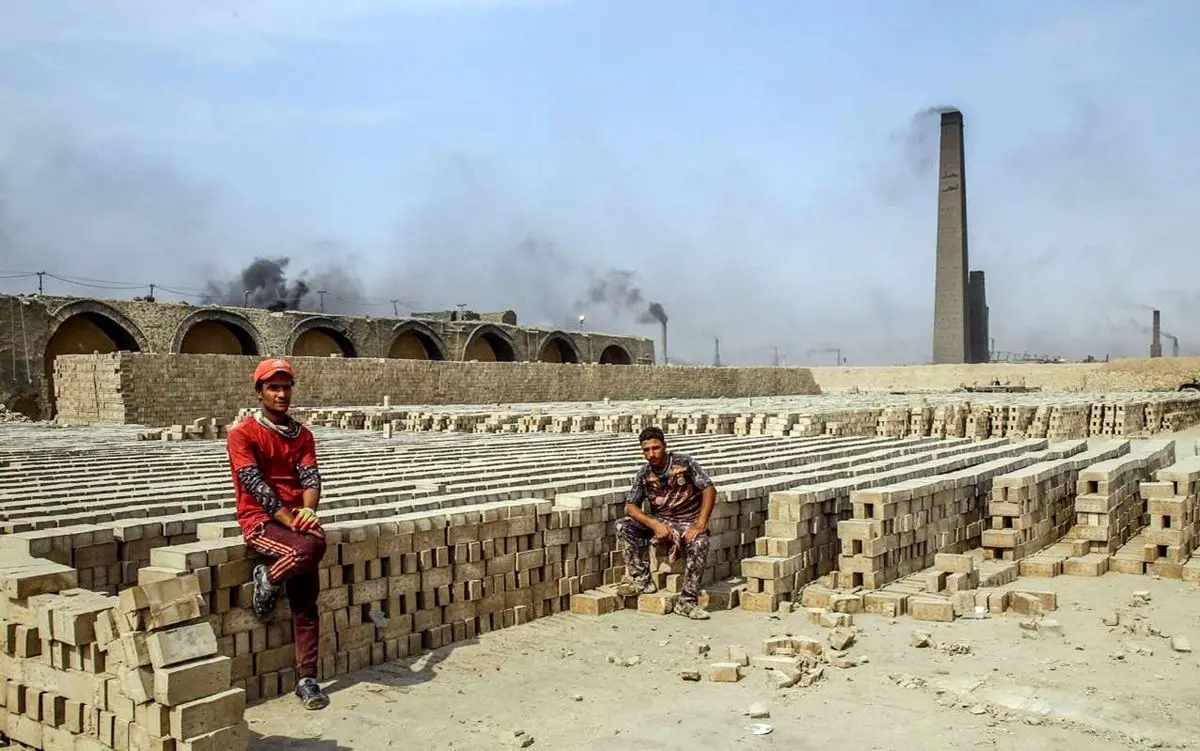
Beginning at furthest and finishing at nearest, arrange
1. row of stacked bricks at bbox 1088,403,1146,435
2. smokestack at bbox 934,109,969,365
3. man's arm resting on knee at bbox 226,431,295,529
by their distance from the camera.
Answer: smokestack at bbox 934,109,969,365, row of stacked bricks at bbox 1088,403,1146,435, man's arm resting on knee at bbox 226,431,295,529

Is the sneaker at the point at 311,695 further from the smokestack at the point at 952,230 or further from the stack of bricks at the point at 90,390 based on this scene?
the smokestack at the point at 952,230

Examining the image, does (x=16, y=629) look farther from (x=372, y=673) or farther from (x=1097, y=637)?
(x=1097, y=637)

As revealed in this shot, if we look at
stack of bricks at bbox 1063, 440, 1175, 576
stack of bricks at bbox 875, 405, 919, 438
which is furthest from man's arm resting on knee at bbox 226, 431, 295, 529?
stack of bricks at bbox 875, 405, 919, 438

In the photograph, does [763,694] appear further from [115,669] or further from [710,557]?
[115,669]

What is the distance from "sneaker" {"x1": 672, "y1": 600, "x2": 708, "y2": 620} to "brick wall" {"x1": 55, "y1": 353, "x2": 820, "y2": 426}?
1728 cm

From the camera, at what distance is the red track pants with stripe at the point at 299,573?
456 cm

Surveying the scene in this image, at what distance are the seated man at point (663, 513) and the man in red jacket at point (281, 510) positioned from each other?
2.43 metres

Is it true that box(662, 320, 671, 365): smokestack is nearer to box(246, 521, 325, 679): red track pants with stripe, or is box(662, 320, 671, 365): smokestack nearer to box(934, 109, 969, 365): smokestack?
box(934, 109, 969, 365): smokestack

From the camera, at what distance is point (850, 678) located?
5.12 meters

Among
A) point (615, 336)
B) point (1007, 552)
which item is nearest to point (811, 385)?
point (615, 336)

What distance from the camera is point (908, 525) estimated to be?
7516mm

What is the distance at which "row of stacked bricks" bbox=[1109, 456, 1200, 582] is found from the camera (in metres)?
7.71

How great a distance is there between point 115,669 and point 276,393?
1411 millimetres

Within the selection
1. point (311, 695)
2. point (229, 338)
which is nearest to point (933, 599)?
point (311, 695)
